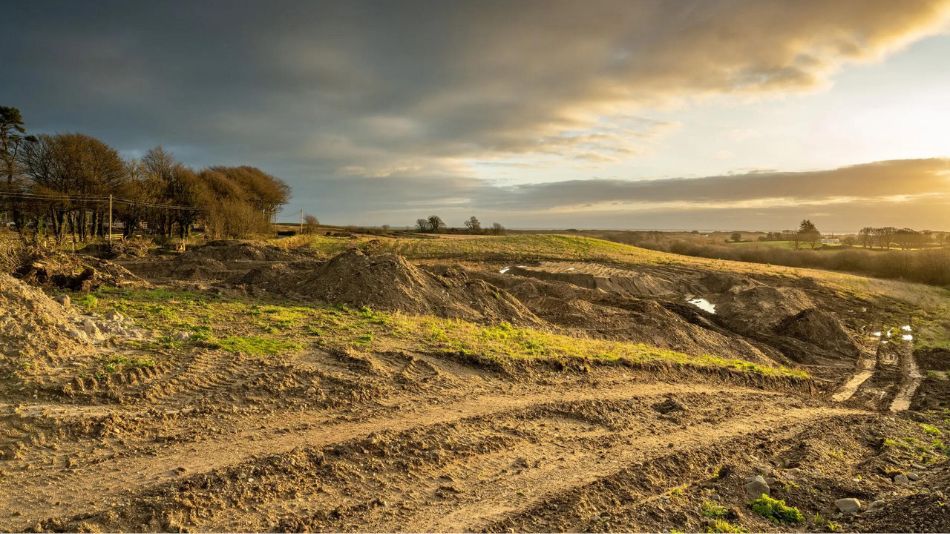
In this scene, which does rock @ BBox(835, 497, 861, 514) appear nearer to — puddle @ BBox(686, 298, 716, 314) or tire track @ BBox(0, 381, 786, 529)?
tire track @ BBox(0, 381, 786, 529)

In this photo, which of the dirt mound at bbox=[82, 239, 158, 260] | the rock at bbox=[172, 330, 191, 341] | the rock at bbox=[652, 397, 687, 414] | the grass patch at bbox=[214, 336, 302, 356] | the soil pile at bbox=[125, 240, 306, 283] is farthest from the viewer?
the dirt mound at bbox=[82, 239, 158, 260]

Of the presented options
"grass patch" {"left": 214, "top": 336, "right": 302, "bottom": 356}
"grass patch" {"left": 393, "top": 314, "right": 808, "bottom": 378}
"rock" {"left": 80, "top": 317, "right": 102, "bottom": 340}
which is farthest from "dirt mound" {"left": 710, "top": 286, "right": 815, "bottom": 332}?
"rock" {"left": 80, "top": 317, "right": 102, "bottom": 340}

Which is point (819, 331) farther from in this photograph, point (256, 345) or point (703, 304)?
point (256, 345)

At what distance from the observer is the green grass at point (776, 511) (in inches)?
260

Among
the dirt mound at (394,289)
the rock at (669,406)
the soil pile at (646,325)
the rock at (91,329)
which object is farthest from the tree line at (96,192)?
the rock at (669,406)

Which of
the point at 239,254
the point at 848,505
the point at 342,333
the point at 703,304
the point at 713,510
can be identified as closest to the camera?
the point at 713,510

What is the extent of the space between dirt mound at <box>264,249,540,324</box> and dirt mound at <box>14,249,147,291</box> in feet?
15.4

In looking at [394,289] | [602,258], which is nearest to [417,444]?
[394,289]

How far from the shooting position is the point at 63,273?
17.0 m

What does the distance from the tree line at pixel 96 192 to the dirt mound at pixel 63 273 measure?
13125 mm

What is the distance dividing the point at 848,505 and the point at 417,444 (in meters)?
6.02

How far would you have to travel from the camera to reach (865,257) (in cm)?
5869

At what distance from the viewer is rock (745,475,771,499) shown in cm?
704

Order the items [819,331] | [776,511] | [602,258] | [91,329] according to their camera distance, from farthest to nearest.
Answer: [602,258], [819,331], [91,329], [776,511]
